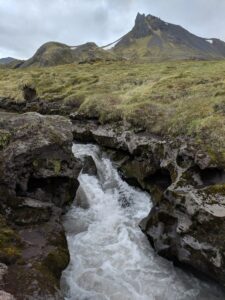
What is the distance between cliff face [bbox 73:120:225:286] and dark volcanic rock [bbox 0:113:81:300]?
470cm

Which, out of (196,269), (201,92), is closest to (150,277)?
(196,269)

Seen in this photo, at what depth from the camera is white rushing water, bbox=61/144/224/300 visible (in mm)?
15133

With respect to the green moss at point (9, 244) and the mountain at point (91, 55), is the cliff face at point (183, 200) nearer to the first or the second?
the green moss at point (9, 244)

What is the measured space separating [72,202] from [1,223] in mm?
6279

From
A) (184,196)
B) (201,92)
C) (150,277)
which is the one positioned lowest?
(150,277)

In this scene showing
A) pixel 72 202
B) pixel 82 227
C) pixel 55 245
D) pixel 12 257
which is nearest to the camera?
pixel 12 257

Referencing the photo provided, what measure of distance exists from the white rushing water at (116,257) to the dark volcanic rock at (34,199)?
4.18 ft

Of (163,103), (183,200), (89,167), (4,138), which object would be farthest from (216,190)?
(163,103)

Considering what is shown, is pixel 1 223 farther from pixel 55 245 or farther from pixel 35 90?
pixel 35 90

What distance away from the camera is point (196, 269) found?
52.2 ft

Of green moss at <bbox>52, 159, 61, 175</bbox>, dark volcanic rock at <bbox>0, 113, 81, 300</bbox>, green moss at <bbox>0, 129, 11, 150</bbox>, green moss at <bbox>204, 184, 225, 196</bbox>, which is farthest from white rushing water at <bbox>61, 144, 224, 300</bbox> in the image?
green moss at <bbox>0, 129, 11, 150</bbox>

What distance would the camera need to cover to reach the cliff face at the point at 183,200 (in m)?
15.1

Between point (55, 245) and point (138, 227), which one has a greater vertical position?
point (55, 245)

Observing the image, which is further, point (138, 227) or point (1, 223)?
point (138, 227)
